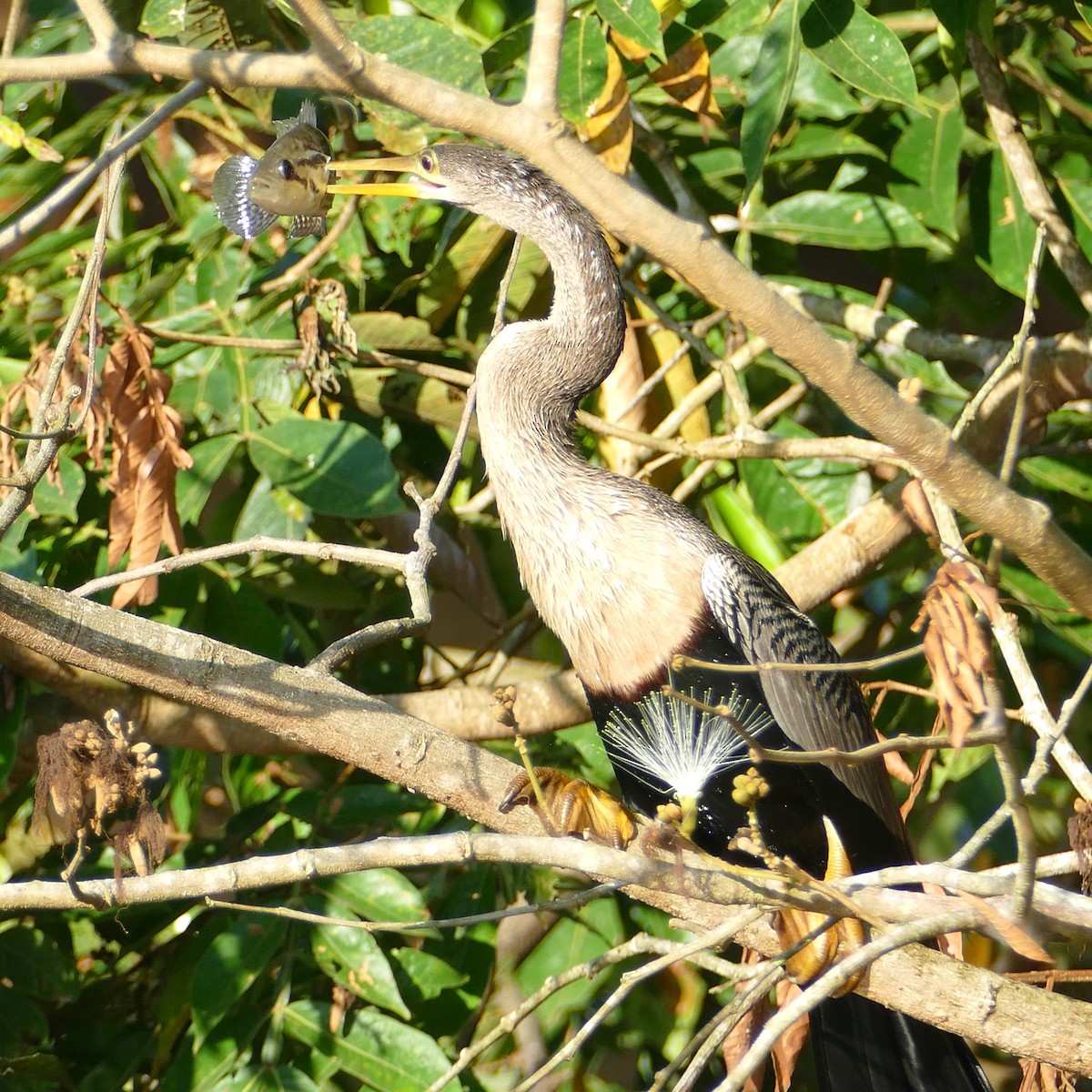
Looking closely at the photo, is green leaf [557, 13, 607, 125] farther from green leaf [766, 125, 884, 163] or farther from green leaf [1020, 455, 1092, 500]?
green leaf [1020, 455, 1092, 500]

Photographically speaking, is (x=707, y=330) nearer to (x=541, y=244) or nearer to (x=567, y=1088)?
(x=541, y=244)

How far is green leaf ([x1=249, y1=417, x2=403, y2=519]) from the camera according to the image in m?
2.03

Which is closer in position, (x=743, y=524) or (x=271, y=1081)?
(x=271, y=1081)

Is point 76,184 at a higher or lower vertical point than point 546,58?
lower

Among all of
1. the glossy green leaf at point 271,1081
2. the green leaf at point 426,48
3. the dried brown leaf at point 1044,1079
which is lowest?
the glossy green leaf at point 271,1081

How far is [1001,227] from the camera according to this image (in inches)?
87.0

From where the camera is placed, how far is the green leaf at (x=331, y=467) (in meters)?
2.03

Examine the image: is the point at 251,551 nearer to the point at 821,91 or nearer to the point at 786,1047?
the point at 786,1047

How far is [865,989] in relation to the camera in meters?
1.34

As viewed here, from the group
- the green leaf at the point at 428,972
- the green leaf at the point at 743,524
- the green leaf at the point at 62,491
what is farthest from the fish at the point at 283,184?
the green leaf at the point at 428,972

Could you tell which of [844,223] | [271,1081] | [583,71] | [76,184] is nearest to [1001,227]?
[844,223]

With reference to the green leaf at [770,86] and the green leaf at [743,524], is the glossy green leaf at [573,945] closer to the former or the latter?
the green leaf at [743,524]

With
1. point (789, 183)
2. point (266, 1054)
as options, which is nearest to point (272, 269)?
point (789, 183)

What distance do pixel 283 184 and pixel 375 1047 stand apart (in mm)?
1369
